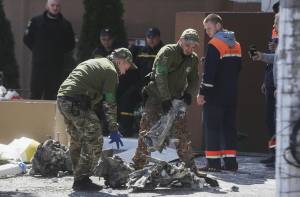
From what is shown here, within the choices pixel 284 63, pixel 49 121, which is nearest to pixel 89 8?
pixel 49 121

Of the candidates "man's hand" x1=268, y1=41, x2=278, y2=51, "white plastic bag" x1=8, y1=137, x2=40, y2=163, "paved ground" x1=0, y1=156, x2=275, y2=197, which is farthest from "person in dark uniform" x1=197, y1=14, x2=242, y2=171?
"white plastic bag" x1=8, y1=137, x2=40, y2=163

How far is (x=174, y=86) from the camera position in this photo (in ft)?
28.8

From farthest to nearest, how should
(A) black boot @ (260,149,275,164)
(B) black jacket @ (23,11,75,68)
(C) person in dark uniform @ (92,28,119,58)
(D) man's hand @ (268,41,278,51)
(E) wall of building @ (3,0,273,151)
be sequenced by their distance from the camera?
(B) black jacket @ (23,11,75,68) < (C) person in dark uniform @ (92,28,119,58) < (E) wall of building @ (3,0,273,151) < (A) black boot @ (260,149,275,164) < (D) man's hand @ (268,41,278,51)

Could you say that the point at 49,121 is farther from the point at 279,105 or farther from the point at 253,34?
the point at 279,105

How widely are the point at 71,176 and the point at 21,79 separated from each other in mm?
6166

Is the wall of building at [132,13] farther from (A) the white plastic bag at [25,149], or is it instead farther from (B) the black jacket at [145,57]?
(A) the white plastic bag at [25,149]

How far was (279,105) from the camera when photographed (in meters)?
5.43

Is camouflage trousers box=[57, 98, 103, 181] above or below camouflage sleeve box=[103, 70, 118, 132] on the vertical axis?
below

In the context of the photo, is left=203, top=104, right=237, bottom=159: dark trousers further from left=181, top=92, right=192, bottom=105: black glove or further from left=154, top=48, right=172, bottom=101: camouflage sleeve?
left=154, top=48, right=172, bottom=101: camouflage sleeve

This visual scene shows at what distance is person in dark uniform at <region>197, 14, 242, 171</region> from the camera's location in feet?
30.5

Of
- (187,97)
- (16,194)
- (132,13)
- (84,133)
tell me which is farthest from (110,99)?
(132,13)

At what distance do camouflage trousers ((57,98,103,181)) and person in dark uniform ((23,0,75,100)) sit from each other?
3828 millimetres

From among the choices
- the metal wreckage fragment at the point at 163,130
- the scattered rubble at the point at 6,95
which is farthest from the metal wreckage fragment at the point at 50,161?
the scattered rubble at the point at 6,95

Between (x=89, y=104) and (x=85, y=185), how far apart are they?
844 millimetres
